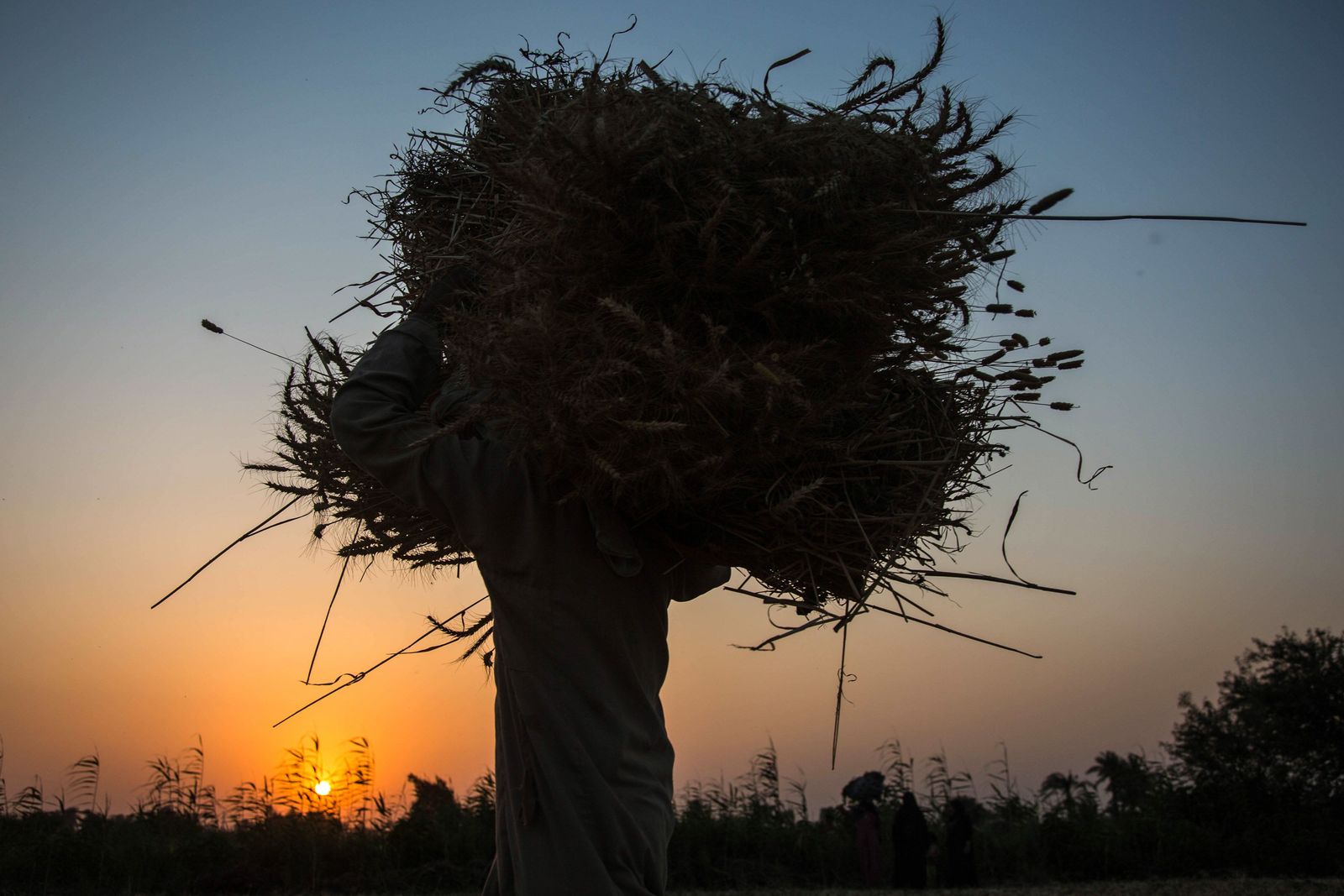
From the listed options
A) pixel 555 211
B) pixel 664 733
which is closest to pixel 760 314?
pixel 555 211

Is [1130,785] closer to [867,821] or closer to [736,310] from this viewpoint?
[867,821]

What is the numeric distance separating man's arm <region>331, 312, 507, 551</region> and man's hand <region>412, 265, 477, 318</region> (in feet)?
0.62

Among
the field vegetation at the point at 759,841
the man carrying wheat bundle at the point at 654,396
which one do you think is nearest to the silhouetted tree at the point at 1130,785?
the field vegetation at the point at 759,841

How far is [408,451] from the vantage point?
7.36ft

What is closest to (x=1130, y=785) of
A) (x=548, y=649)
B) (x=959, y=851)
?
(x=959, y=851)

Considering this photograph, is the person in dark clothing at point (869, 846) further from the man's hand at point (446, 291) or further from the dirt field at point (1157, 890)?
the man's hand at point (446, 291)

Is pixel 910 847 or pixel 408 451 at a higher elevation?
pixel 408 451

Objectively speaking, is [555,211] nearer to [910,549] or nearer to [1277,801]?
[910,549]

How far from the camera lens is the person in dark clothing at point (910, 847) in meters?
9.95

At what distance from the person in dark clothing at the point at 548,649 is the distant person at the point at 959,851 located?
8.70 meters

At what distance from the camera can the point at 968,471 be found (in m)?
2.78

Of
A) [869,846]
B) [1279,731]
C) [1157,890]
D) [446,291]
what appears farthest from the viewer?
[1279,731]

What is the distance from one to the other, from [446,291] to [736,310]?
0.80 m

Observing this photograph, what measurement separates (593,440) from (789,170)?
67cm
